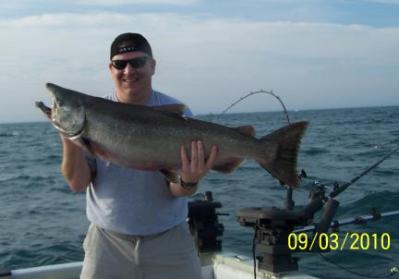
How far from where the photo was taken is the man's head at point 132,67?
4.02 metres

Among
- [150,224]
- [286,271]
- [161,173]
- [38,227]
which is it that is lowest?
[38,227]

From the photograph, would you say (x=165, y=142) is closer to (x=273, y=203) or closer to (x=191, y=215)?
(x=191, y=215)

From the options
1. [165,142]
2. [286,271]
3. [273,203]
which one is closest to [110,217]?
[165,142]

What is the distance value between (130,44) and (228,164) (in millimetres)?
1047

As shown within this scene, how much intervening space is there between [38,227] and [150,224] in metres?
9.90

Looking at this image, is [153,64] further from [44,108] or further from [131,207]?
[131,207]

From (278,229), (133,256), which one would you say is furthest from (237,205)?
(133,256)

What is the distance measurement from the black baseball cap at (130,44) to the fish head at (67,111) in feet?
1.52

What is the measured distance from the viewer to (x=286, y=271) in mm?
5734

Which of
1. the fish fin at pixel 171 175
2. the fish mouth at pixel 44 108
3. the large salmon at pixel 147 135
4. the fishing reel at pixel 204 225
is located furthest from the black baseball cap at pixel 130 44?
the fishing reel at pixel 204 225

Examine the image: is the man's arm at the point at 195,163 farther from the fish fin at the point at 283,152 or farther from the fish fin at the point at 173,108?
the fish fin at the point at 283,152

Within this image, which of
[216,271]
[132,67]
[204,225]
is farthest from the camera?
[204,225]

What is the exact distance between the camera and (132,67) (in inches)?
158

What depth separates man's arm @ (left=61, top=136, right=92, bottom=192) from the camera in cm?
388
